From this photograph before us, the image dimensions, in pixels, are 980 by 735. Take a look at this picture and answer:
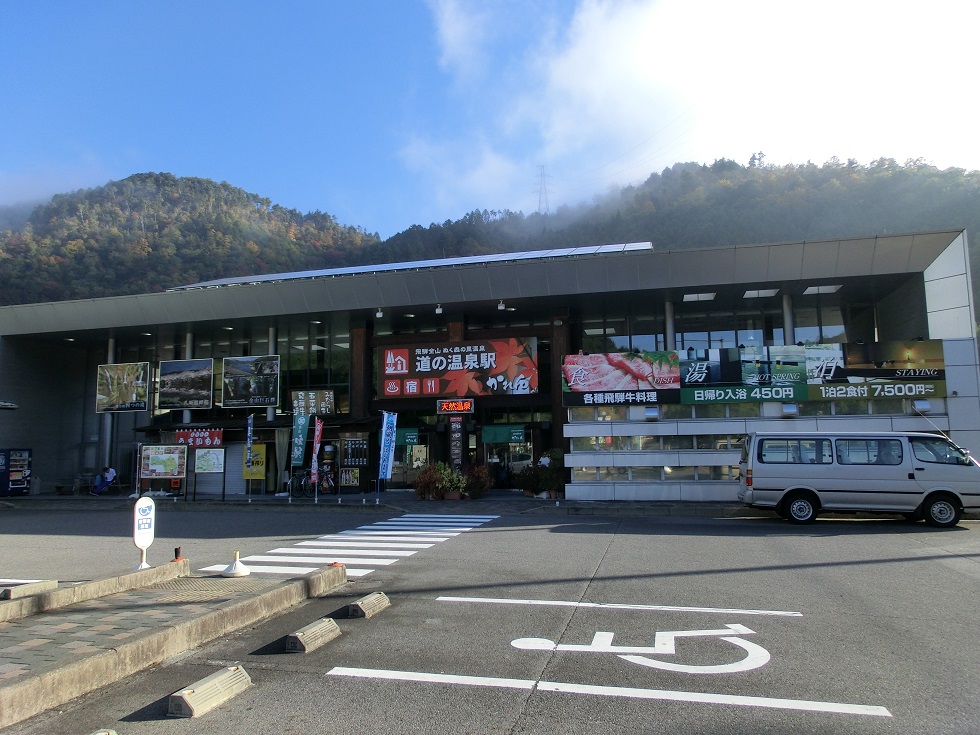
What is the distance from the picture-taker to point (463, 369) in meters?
27.4

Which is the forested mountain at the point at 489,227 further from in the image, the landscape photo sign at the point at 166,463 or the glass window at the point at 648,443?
the glass window at the point at 648,443

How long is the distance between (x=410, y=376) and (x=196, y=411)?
12126 millimetres

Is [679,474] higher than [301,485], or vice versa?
[679,474]

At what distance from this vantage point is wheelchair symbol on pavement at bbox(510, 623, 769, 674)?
18.1ft

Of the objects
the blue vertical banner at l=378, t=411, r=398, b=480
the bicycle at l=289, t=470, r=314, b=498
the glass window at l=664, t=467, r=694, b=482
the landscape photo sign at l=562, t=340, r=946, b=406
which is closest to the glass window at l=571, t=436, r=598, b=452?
the landscape photo sign at l=562, t=340, r=946, b=406

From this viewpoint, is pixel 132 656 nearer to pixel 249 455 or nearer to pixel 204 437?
pixel 249 455

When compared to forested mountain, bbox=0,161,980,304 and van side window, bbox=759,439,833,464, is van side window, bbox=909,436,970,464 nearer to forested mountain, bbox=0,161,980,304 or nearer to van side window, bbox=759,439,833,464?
van side window, bbox=759,439,833,464

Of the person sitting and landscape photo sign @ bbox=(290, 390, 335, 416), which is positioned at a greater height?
landscape photo sign @ bbox=(290, 390, 335, 416)

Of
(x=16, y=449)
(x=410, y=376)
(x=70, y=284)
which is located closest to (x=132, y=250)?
(x=70, y=284)

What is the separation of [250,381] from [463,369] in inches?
397

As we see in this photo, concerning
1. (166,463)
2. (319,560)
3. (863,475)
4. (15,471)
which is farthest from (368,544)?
(15,471)

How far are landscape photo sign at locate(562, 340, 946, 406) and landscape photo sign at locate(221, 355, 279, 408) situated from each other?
13.9 meters

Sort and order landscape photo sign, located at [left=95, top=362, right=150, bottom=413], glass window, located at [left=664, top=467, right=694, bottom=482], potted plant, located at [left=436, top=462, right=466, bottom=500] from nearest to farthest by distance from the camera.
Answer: glass window, located at [left=664, top=467, right=694, bottom=482] < potted plant, located at [left=436, top=462, right=466, bottom=500] < landscape photo sign, located at [left=95, top=362, right=150, bottom=413]

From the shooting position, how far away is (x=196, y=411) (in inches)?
1289
